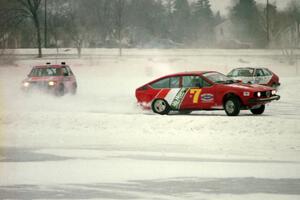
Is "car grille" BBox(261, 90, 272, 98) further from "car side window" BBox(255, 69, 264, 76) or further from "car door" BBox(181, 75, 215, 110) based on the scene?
"car side window" BBox(255, 69, 264, 76)

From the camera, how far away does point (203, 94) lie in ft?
61.8

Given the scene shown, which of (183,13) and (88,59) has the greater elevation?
(183,13)

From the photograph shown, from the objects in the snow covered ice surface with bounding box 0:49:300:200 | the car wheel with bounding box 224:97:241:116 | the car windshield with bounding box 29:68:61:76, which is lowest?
the snow covered ice surface with bounding box 0:49:300:200

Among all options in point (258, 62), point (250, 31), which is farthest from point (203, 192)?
point (250, 31)

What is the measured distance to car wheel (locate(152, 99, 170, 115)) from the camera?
19500mm

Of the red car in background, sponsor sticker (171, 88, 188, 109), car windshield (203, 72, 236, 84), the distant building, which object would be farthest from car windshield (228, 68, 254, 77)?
the distant building

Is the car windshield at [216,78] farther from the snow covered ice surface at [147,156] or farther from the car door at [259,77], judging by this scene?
the car door at [259,77]

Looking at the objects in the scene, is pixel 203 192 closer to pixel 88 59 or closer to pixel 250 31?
pixel 88 59

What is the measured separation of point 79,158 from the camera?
12.1 metres

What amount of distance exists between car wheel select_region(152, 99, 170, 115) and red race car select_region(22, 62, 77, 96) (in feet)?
29.6

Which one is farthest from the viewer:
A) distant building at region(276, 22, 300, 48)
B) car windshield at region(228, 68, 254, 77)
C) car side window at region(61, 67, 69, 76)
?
distant building at region(276, 22, 300, 48)

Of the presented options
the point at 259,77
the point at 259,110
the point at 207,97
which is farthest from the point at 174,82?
the point at 259,77

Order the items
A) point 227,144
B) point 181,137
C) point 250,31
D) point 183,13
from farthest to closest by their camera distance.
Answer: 1. point 183,13
2. point 250,31
3. point 181,137
4. point 227,144

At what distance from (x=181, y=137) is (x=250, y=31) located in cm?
6988
